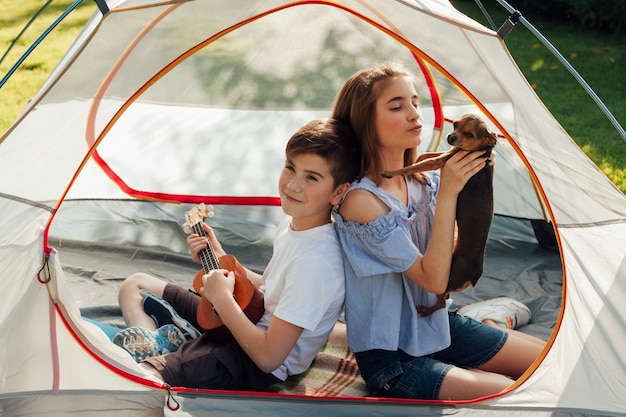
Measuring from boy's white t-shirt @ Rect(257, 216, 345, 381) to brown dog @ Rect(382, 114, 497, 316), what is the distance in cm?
21

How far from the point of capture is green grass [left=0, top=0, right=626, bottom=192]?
12.9 feet

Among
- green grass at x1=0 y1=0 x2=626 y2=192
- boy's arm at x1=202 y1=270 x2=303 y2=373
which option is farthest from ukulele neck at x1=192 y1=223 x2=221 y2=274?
green grass at x1=0 y1=0 x2=626 y2=192

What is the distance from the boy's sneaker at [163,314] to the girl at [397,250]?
1.35ft

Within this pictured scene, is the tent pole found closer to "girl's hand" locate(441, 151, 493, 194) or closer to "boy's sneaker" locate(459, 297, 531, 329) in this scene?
"girl's hand" locate(441, 151, 493, 194)

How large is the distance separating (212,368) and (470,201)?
0.63 meters

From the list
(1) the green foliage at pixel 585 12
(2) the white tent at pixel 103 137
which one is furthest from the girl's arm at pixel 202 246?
(1) the green foliage at pixel 585 12

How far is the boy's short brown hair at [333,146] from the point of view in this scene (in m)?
1.72

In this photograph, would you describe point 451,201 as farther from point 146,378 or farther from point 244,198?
point 244,198

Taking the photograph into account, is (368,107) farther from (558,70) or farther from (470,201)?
(558,70)

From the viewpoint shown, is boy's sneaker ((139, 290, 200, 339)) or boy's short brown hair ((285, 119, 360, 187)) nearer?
boy's short brown hair ((285, 119, 360, 187))

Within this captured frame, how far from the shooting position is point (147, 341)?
1847mm

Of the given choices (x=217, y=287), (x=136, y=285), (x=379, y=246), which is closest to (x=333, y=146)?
(x=379, y=246)

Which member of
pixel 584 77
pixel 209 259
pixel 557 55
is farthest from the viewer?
pixel 584 77

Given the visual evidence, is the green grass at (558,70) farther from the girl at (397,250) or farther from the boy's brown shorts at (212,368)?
the boy's brown shorts at (212,368)
